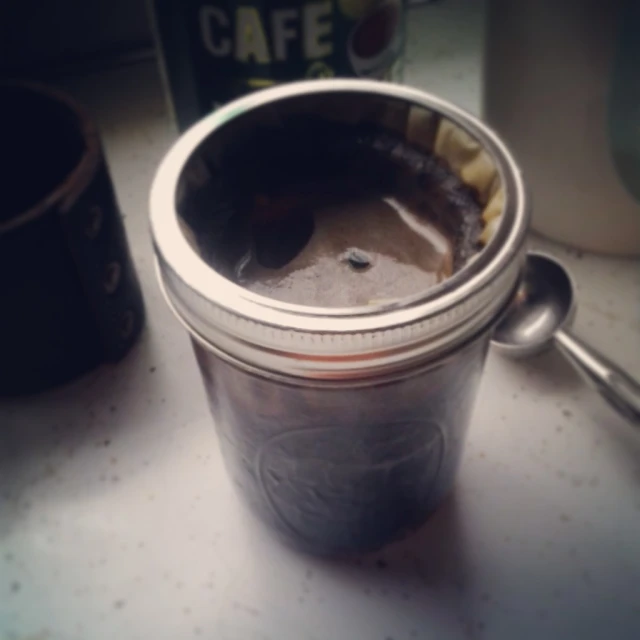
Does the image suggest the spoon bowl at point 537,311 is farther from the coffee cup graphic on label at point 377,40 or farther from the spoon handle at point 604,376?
the coffee cup graphic on label at point 377,40

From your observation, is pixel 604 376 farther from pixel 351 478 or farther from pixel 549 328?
pixel 351 478

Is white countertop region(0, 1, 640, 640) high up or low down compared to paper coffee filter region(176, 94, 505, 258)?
down

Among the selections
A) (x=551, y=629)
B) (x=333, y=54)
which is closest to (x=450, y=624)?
(x=551, y=629)

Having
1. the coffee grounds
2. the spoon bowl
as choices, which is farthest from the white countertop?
the coffee grounds

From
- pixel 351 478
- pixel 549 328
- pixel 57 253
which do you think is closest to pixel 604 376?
pixel 549 328

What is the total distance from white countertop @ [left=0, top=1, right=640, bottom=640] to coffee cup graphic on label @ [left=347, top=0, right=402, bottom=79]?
180 mm

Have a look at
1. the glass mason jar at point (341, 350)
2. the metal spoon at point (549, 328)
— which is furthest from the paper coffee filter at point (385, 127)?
the metal spoon at point (549, 328)

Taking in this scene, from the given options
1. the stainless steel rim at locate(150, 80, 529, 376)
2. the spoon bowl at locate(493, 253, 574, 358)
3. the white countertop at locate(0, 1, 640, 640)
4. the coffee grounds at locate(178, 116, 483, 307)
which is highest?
the stainless steel rim at locate(150, 80, 529, 376)

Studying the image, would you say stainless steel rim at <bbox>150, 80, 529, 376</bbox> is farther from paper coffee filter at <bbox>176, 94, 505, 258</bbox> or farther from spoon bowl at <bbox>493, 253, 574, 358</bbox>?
spoon bowl at <bbox>493, 253, 574, 358</bbox>

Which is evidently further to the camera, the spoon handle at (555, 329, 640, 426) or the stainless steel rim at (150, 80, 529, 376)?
the spoon handle at (555, 329, 640, 426)

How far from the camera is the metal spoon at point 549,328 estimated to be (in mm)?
411

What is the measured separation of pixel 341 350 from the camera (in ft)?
0.83

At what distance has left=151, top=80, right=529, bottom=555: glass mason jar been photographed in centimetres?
26

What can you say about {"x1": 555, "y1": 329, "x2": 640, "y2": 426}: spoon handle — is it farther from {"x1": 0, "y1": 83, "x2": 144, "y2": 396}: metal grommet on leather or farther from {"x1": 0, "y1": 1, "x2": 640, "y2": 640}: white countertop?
{"x1": 0, "y1": 83, "x2": 144, "y2": 396}: metal grommet on leather
